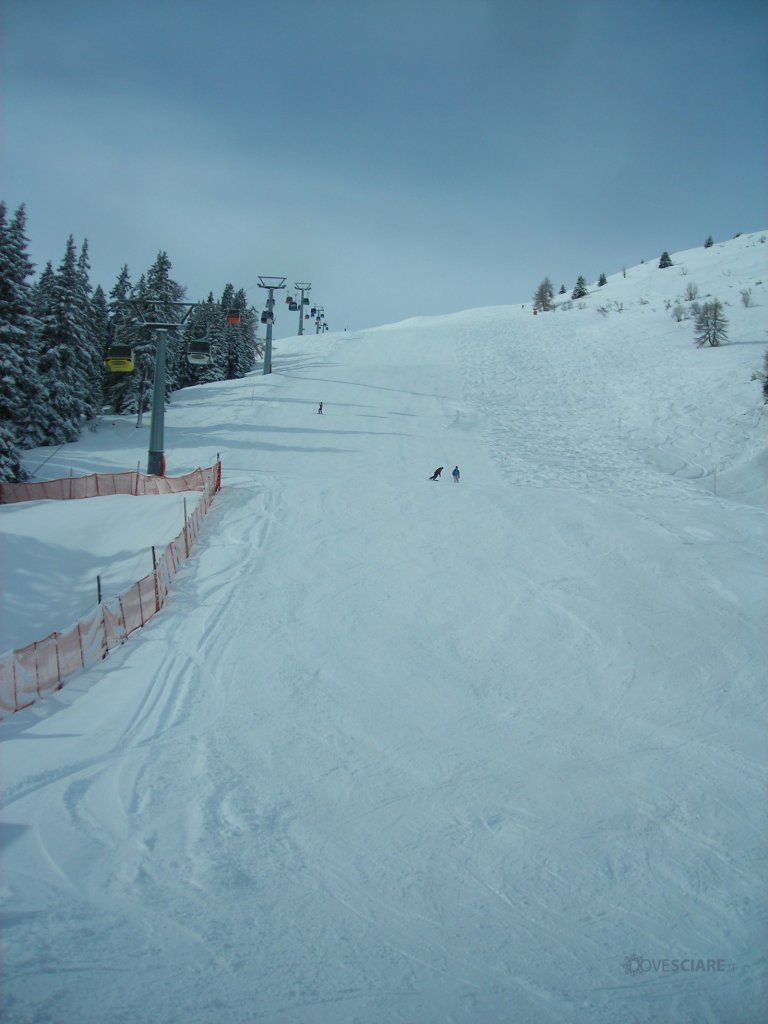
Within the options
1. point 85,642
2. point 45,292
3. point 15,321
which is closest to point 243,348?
point 45,292

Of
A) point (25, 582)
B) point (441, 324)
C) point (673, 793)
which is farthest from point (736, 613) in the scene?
point (441, 324)

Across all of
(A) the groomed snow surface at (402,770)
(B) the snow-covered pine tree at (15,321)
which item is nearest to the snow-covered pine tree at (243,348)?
(B) the snow-covered pine tree at (15,321)

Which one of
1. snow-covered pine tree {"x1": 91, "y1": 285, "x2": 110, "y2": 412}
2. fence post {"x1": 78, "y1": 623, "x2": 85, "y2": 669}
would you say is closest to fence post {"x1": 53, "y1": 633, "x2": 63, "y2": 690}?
fence post {"x1": 78, "y1": 623, "x2": 85, "y2": 669}

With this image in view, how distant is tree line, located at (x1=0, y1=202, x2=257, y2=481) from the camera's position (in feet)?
87.1

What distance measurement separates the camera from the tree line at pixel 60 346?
26.5 metres

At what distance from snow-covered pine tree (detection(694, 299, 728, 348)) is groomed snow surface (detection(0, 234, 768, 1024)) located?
25848mm

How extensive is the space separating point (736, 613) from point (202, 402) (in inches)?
1388

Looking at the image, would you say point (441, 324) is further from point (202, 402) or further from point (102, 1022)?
point (102, 1022)

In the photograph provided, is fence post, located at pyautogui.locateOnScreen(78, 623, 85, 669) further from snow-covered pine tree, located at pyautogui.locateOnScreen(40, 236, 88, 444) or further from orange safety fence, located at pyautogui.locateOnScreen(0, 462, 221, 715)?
snow-covered pine tree, located at pyautogui.locateOnScreen(40, 236, 88, 444)

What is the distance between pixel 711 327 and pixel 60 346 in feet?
139

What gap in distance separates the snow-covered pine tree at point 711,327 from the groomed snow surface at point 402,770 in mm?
25848

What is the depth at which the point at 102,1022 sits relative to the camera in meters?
3.92

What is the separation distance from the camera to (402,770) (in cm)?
738

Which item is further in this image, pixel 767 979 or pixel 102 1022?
pixel 767 979
